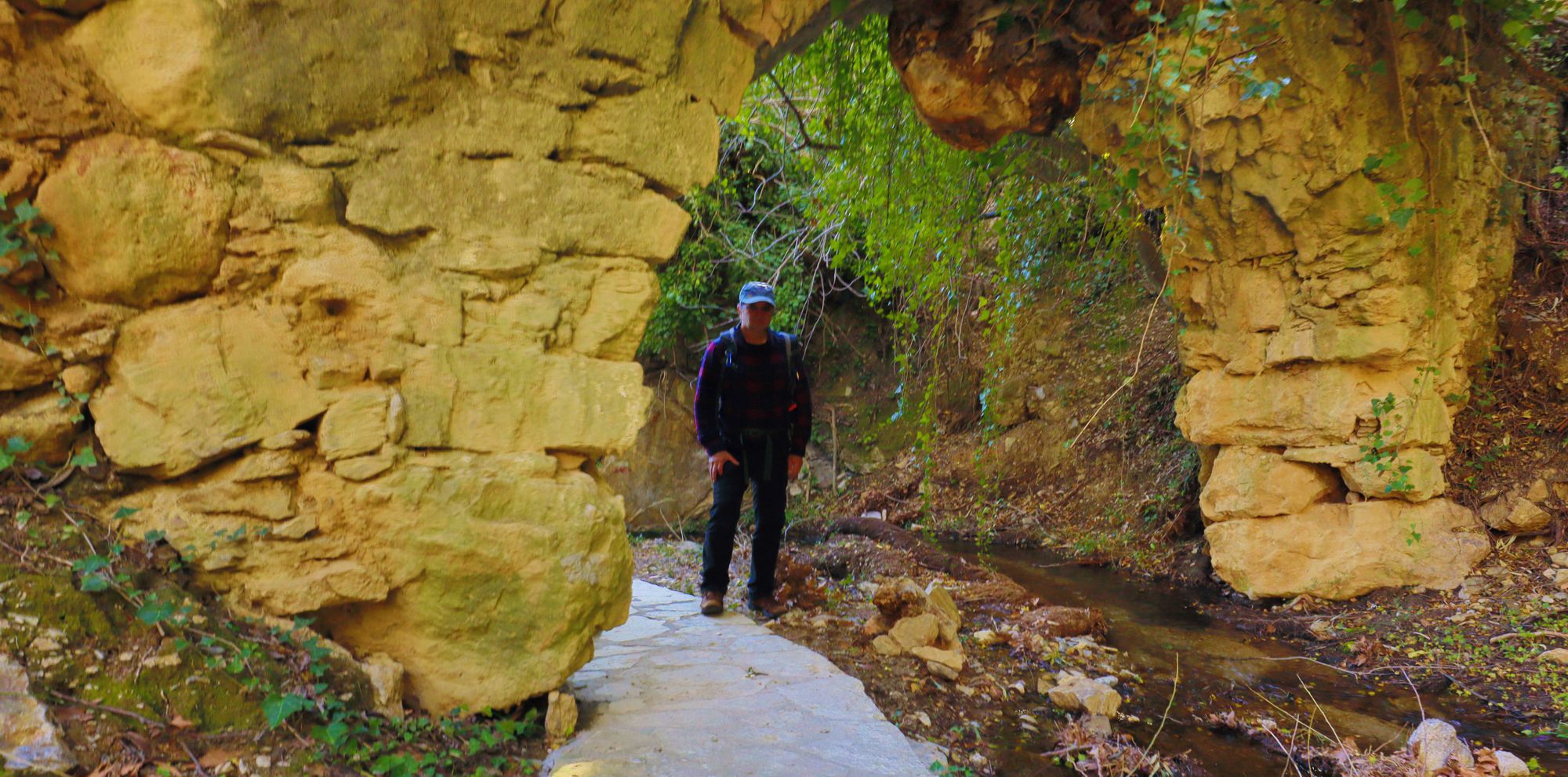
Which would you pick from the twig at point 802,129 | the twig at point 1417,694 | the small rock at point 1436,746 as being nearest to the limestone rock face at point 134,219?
the twig at point 802,129

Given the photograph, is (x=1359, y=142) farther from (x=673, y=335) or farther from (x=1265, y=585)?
(x=673, y=335)

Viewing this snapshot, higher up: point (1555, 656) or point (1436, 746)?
point (1555, 656)

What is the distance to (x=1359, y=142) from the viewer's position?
14.3 feet

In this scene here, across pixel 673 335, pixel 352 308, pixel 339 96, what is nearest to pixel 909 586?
pixel 352 308

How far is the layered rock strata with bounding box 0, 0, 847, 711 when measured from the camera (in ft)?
6.65

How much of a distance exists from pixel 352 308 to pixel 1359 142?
4567mm

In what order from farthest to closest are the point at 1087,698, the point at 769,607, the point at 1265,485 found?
the point at 1265,485
the point at 769,607
the point at 1087,698

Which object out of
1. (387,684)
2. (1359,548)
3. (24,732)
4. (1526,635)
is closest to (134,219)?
(24,732)

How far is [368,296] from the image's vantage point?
2.26 m

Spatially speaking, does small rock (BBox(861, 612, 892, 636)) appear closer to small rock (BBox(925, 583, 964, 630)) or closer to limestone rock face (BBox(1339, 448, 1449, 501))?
small rock (BBox(925, 583, 964, 630))

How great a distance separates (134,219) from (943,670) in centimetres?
291

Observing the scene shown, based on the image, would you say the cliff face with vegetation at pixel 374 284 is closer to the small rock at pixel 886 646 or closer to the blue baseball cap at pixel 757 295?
the blue baseball cap at pixel 757 295

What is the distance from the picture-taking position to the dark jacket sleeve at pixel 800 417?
416 cm

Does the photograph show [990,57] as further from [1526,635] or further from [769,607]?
[1526,635]
